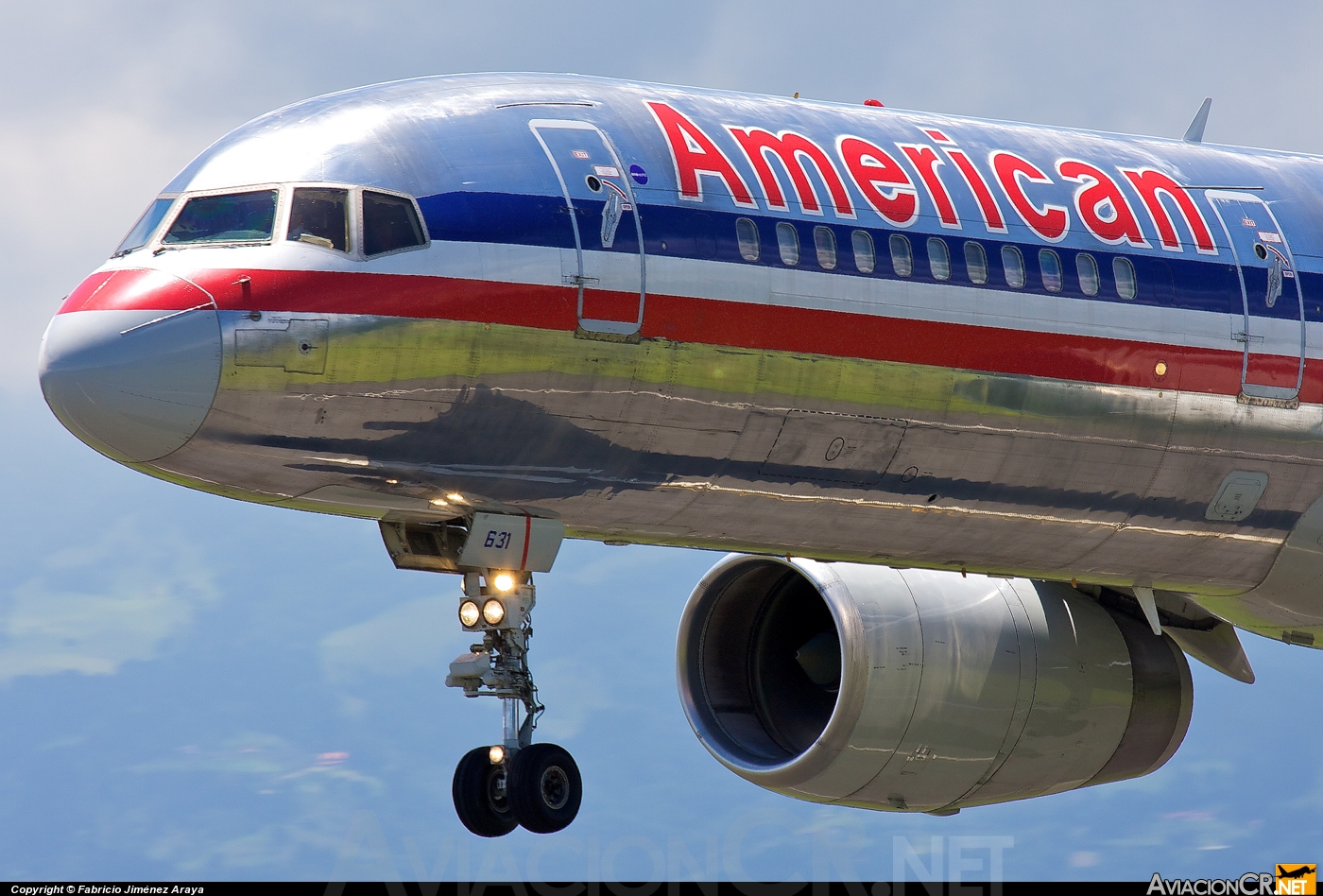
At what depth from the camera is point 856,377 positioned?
625 inches

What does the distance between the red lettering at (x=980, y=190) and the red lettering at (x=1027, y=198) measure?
219 mm

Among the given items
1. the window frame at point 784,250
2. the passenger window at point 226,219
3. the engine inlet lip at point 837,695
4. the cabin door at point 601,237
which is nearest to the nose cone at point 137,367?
the passenger window at point 226,219

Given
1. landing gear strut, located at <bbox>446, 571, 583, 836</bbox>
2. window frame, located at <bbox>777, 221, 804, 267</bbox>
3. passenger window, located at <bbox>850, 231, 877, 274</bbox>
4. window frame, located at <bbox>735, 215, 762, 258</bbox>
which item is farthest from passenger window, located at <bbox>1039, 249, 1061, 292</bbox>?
landing gear strut, located at <bbox>446, 571, 583, 836</bbox>

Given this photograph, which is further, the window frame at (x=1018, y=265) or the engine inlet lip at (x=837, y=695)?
the engine inlet lip at (x=837, y=695)

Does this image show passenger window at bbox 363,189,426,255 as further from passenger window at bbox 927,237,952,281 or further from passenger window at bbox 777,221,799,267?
passenger window at bbox 927,237,952,281

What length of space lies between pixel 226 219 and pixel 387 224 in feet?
3.84

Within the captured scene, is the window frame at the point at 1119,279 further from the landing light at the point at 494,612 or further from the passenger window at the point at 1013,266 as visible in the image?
the landing light at the point at 494,612

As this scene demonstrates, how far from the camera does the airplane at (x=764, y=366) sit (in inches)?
558

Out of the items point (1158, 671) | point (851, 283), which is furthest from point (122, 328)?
point (1158, 671)

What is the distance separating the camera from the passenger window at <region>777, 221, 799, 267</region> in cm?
1564

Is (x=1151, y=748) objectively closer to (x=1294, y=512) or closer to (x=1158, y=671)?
(x=1158, y=671)

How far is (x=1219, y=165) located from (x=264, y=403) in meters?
10.1

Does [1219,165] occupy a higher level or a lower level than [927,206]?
higher

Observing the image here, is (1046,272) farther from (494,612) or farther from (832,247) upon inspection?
(494,612)
